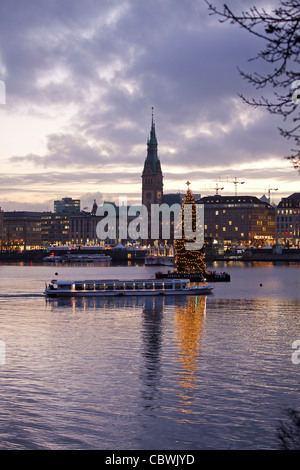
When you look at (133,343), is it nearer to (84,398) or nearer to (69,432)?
(84,398)

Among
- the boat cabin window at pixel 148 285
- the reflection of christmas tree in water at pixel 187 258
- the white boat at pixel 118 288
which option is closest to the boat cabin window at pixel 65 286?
the white boat at pixel 118 288

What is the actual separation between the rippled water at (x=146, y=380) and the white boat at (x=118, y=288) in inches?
837

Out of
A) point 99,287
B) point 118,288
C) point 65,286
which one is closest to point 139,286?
point 118,288

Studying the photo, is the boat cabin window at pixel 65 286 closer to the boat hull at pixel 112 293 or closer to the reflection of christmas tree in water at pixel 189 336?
the boat hull at pixel 112 293

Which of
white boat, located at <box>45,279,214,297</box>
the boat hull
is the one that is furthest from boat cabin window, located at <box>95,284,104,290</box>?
the boat hull

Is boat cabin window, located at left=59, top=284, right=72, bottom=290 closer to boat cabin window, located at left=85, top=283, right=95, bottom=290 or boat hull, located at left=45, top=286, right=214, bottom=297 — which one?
boat hull, located at left=45, top=286, right=214, bottom=297

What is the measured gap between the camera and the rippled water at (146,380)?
2472 cm

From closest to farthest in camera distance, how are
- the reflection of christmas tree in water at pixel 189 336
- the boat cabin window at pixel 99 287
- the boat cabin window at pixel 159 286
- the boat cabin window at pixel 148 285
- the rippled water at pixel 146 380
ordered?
1. the rippled water at pixel 146 380
2. the reflection of christmas tree in water at pixel 189 336
3. the boat cabin window at pixel 99 287
4. the boat cabin window at pixel 148 285
5. the boat cabin window at pixel 159 286

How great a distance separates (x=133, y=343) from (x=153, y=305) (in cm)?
2798

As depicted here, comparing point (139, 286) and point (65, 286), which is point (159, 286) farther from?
point (65, 286)

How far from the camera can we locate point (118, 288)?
84.8 m

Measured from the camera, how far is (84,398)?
29.6 m

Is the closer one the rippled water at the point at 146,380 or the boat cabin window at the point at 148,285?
the rippled water at the point at 146,380

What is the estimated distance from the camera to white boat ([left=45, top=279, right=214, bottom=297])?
273ft
